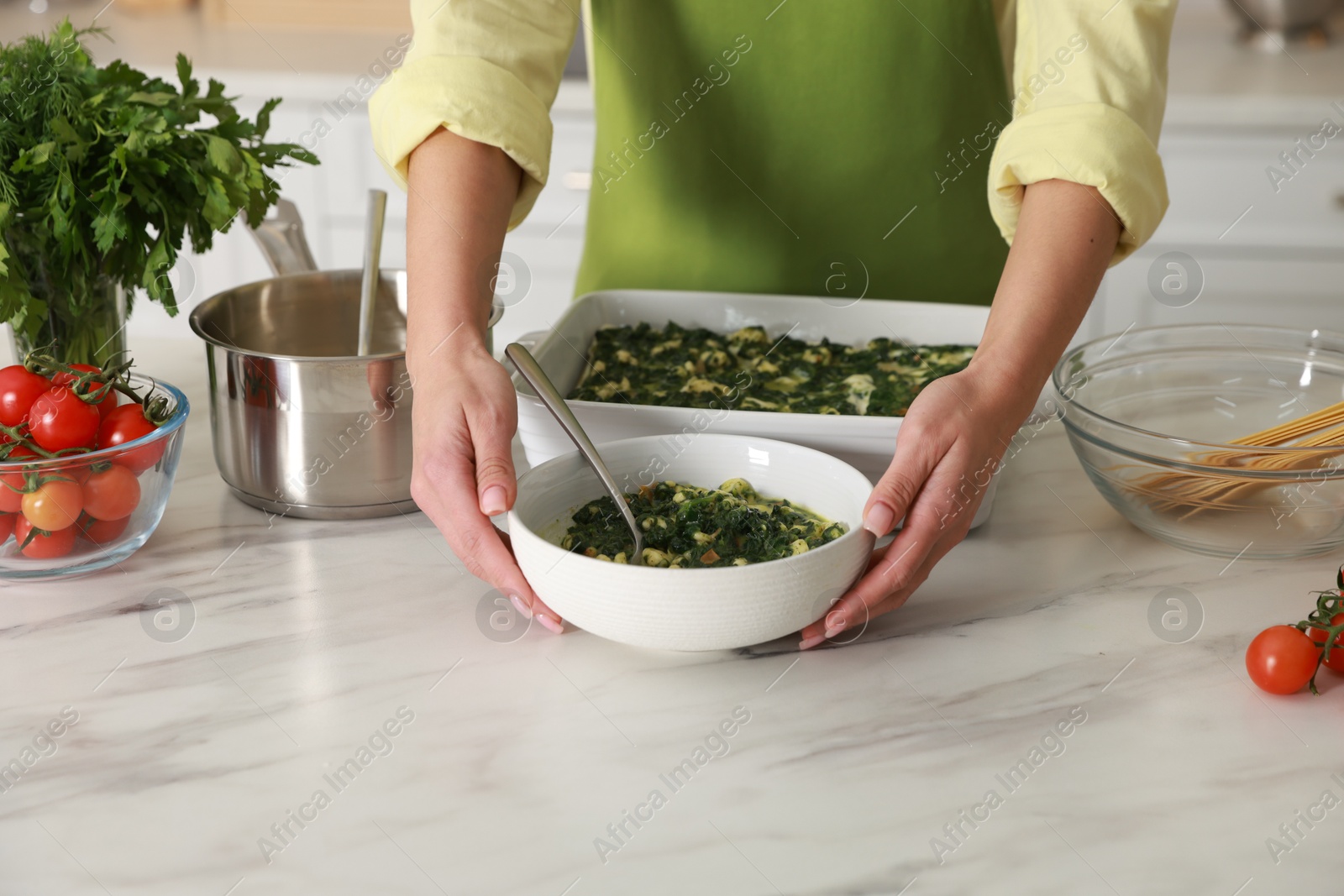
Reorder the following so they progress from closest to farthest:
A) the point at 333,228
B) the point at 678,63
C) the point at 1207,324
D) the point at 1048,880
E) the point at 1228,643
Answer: the point at 1048,880
the point at 1228,643
the point at 1207,324
the point at 678,63
the point at 333,228

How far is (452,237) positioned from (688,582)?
0.43 meters

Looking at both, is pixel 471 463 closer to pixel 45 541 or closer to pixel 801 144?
pixel 45 541

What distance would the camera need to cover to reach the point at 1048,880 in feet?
2.15

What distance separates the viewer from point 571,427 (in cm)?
93

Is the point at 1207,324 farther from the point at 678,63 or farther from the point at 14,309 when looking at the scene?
the point at 14,309

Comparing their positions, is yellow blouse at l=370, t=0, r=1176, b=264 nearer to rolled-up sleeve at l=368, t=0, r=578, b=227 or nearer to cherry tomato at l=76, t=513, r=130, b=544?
rolled-up sleeve at l=368, t=0, r=578, b=227

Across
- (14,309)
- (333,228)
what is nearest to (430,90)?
(14,309)

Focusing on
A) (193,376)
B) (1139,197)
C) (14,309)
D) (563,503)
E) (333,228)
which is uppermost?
(1139,197)

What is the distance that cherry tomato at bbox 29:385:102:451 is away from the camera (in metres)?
0.91

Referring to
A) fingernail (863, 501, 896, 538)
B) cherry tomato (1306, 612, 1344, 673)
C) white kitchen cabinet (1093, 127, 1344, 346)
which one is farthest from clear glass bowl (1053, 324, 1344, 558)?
white kitchen cabinet (1093, 127, 1344, 346)

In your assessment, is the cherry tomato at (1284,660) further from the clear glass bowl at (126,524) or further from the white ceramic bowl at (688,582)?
the clear glass bowl at (126,524)

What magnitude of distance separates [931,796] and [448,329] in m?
0.53

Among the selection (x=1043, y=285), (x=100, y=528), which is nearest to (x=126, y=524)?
(x=100, y=528)

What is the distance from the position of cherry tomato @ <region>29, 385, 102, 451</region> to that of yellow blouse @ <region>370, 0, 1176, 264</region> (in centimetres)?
37
